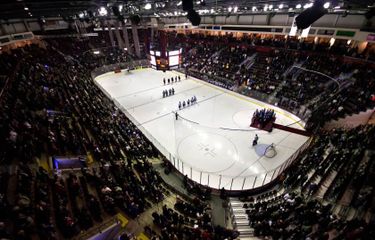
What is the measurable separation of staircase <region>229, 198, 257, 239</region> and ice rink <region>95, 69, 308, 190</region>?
105 cm

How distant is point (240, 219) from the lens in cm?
883

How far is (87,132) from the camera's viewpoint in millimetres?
12281

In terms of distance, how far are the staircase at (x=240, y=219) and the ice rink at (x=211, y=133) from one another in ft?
3.44

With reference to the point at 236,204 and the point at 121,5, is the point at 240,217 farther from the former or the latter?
the point at 121,5

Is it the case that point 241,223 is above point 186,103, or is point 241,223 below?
above

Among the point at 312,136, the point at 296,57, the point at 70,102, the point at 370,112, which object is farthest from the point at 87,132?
the point at 296,57

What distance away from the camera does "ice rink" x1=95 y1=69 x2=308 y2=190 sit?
11.8 m

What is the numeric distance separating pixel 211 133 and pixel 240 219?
779cm

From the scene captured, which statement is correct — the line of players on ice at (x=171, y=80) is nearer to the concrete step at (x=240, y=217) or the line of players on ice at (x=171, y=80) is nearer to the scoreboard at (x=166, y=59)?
the scoreboard at (x=166, y=59)

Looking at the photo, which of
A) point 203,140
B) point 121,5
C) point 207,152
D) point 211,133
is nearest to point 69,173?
point 207,152

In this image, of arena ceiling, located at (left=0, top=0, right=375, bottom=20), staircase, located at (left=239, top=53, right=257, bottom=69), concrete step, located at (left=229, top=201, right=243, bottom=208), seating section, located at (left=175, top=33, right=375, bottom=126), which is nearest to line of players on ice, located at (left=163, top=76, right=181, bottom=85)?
seating section, located at (left=175, top=33, right=375, bottom=126)

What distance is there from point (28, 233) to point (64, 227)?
90cm

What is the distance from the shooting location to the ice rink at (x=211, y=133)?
11.8m

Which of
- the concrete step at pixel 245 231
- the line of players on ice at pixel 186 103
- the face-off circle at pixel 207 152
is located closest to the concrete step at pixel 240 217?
the concrete step at pixel 245 231
